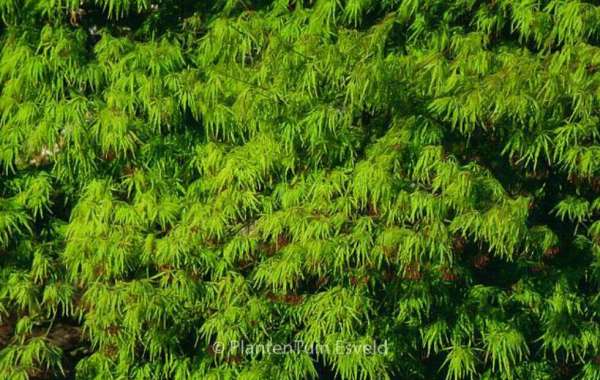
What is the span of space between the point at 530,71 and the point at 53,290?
90.2 inches

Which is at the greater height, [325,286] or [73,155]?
[73,155]

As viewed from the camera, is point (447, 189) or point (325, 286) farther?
point (325, 286)

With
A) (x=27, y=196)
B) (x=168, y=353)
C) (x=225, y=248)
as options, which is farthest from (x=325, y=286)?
(x=27, y=196)

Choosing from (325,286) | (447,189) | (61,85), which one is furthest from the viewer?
(61,85)

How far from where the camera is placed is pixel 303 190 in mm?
3963

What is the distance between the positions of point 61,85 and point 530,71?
6.93 feet

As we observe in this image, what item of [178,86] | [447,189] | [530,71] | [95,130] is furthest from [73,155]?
[530,71]

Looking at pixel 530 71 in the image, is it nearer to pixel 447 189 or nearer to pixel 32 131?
pixel 447 189

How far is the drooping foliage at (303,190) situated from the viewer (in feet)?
12.3

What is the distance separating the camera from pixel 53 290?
4.12 metres

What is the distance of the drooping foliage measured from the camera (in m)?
3.76

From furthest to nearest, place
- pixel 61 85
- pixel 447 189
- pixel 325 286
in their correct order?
pixel 61 85
pixel 325 286
pixel 447 189

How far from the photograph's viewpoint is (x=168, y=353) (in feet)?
13.5

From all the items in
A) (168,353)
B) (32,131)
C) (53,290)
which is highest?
(32,131)
